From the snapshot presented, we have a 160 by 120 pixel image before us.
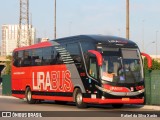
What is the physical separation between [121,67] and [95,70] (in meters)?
1.24

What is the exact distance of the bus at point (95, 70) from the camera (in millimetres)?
20328

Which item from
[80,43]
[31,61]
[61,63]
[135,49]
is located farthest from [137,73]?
[31,61]

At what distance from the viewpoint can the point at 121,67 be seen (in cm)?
2056

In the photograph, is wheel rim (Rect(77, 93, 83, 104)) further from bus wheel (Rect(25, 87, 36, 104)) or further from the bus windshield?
bus wheel (Rect(25, 87, 36, 104))

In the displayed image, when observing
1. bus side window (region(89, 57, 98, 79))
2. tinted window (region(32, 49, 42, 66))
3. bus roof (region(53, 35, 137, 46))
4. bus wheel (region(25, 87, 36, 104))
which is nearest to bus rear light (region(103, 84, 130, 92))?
bus side window (region(89, 57, 98, 79))

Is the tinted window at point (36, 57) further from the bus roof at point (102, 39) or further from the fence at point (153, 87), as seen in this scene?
the fence at point (153, 87)

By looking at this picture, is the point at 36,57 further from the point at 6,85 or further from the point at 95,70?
the point at 6,85

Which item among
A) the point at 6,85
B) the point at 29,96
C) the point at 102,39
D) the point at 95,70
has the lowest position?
the point at 6,85

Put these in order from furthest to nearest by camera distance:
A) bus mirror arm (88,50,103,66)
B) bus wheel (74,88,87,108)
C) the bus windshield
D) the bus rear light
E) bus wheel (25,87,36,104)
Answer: bus wheel (25,87,36,104), bus wheel (74,88,87,108), the bus windshield, the bus rear light, bus mirror arm (88,50,103,66)

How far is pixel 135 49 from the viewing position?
2148cm

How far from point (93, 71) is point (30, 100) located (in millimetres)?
8612

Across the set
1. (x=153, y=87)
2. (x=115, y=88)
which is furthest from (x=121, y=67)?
(x=153, y=87)

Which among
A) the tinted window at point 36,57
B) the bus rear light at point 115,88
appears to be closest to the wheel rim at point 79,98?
the bus rear light at point 115,88

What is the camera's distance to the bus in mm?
20328
